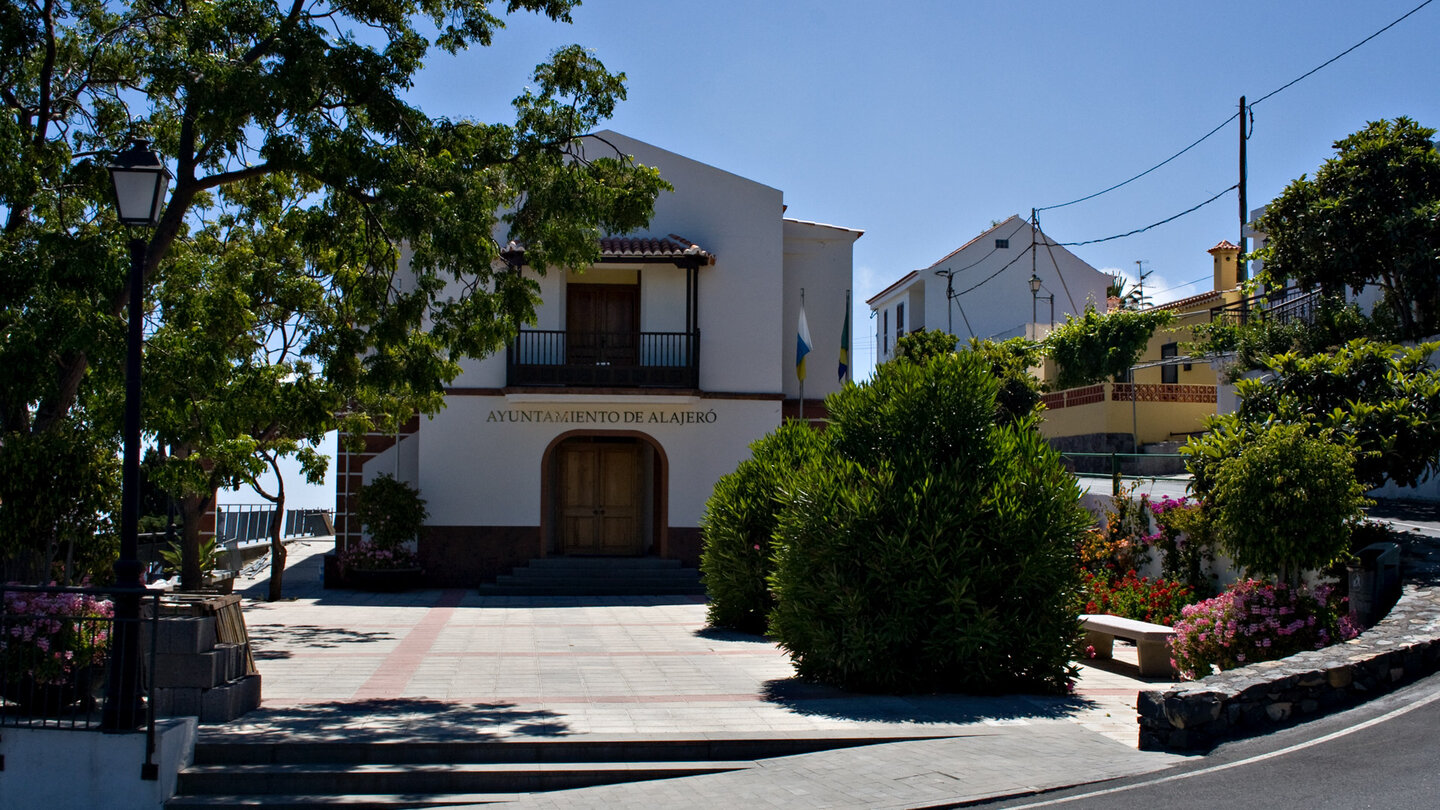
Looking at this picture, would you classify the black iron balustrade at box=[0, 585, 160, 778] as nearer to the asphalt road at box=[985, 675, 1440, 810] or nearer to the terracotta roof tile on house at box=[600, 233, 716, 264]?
the asphalt road at box=[985, 675, 1440, 810]

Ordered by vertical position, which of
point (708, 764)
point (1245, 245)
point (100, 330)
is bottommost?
point (708, 764)

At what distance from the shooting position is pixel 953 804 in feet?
23.0

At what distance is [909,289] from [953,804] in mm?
39939

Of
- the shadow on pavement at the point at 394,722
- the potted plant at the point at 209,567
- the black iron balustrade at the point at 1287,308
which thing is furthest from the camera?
the black iron balustrade at the point at 1287,308

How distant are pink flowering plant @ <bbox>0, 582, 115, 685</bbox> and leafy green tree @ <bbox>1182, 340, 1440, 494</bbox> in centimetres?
980

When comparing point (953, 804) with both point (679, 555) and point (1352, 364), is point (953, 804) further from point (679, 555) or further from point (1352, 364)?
point (679, 555)

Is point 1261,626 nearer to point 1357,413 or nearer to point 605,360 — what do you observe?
point 1357,413

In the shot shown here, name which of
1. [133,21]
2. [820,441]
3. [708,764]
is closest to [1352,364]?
[820,441]

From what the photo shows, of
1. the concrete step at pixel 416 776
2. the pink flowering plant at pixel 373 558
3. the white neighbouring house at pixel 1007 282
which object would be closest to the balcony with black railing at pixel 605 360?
the pink flowering plant at pixel 373 558

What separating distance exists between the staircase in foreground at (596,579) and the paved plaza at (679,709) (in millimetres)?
5402

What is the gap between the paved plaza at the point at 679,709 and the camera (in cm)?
761

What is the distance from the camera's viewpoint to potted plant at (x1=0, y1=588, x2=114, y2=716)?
317 inches

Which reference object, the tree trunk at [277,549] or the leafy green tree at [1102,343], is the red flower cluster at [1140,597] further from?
the leafy green tree at [1102,343]

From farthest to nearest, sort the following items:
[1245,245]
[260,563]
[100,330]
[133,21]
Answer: [1245,245]
[260,563]
[133,21]
[100,330]
